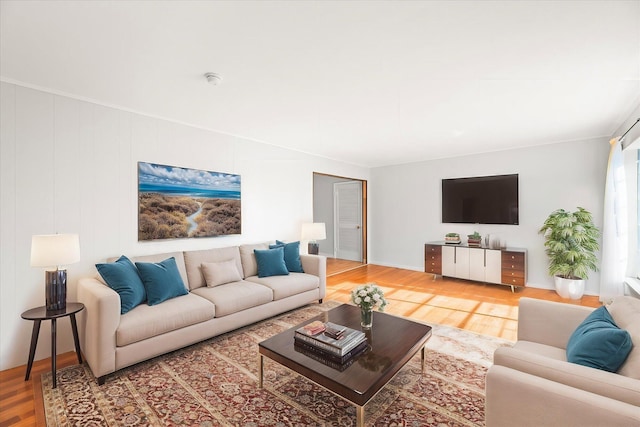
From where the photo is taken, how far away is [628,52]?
205 cm

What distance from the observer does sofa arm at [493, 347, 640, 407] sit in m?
1.17

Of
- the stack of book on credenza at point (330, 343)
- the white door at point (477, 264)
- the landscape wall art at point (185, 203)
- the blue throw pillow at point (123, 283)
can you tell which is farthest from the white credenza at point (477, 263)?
the blue throw pillow at point (123, 283)

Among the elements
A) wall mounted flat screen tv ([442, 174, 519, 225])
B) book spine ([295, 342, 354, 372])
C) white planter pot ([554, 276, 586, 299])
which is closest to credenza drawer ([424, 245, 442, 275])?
wall mounted flat screen tv ([442, 174, 519, 225])

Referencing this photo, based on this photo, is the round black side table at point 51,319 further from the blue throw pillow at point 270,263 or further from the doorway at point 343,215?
the doorway at point 343,215

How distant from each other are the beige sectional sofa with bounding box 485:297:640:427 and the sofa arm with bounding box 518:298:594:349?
1.06 ft

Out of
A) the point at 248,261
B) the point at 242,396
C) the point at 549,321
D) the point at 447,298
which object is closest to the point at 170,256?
the point at 248,261

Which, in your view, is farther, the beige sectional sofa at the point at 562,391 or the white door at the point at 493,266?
the white door at the point at 493,266

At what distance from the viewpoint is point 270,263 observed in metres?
3.79

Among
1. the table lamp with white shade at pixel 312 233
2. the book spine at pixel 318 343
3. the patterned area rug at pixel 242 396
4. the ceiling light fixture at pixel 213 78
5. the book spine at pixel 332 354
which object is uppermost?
the ceiling light fixture at pixel 213 78

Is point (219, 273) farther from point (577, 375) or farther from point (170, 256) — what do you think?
point (577, 375)

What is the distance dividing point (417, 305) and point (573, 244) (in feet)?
8.33

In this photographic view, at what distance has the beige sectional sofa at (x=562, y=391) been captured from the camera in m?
1.11

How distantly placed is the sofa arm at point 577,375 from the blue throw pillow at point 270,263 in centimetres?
274

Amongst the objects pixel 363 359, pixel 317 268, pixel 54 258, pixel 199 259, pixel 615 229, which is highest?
pixel 615 229
